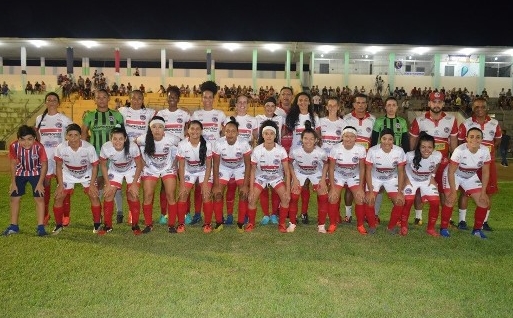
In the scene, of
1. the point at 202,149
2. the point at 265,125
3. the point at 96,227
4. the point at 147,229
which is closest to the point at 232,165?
the point at 202,149

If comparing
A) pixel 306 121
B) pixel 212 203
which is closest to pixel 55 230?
pixel 212 203

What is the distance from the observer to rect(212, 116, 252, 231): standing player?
7414mm

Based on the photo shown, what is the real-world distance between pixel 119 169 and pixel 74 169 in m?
0.68

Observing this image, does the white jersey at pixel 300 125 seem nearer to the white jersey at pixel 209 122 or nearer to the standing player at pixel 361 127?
the standing player at pixel 361 127

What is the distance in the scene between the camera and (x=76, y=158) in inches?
285

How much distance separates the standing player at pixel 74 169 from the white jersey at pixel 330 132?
12.1 feet

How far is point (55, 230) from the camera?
7.10 m

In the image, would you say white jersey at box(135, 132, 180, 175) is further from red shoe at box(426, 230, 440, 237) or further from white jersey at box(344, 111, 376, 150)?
red shoe at box(426, 230, 440, 237)

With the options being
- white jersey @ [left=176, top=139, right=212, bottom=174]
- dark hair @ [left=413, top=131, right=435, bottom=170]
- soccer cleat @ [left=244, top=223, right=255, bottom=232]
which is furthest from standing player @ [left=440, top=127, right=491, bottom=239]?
white jersey @ [left=176, top=139, right=212, bottom=174]

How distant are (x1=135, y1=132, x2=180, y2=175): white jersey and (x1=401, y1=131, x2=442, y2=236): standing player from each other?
370 cm

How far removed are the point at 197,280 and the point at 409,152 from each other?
13.9 feet

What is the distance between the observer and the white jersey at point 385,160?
734 cm

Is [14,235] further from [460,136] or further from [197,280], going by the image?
[460,136]

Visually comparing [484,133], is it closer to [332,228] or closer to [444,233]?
[444,233]
